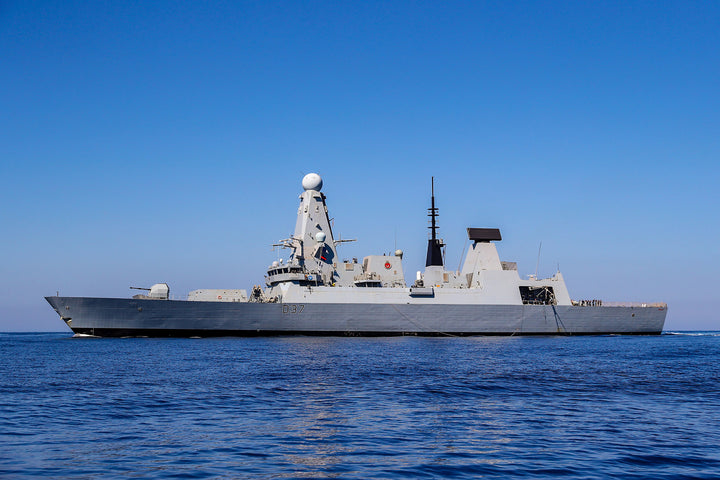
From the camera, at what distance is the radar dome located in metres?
45.6

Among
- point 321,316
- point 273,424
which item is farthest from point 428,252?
point 273,424

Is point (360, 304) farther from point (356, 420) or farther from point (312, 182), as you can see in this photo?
point (356, 420)

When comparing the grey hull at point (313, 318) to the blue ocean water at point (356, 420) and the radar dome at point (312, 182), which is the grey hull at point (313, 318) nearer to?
the radar dome at point (312, 182)

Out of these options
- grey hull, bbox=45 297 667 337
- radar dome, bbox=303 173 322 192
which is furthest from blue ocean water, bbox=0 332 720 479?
radar dome, bbox=303 173 322 192

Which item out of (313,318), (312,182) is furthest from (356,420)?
(312,182)

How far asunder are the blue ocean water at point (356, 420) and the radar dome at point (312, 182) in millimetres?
25117

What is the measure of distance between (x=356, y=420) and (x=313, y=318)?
1099 inches

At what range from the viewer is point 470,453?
8.95 metres

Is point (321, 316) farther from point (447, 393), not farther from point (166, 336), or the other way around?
point (447, 393)

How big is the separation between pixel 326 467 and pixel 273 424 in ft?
10.7

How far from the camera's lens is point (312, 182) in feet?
150

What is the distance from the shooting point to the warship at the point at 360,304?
3719 cm

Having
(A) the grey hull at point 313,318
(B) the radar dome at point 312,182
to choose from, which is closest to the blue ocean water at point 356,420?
(A) the grey hull at point 313,318

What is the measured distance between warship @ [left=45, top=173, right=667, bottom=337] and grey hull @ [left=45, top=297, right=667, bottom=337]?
0.07m
